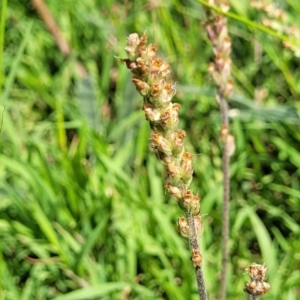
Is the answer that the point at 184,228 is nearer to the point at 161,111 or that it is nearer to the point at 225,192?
the point at 161,111

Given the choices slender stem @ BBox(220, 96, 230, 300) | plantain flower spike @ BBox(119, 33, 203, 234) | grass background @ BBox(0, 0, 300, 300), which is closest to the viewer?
plantain flower spike @ BBox(119, 33, 203, 234)

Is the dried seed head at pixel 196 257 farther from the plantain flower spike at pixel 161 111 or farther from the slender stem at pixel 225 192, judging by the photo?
the slender stem at pixel 225 192

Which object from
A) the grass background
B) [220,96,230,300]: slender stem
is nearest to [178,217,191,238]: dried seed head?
[220,96,230,300]: slender stem

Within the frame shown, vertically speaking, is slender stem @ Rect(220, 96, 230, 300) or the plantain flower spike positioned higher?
the plantain flower spike

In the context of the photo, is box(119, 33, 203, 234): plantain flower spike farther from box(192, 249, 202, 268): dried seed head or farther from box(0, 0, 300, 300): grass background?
box(0, 0, 300, 300): grass background

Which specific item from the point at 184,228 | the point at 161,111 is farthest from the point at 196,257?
the point at 161,111

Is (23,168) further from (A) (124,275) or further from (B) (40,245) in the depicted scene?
(A) (124,275)

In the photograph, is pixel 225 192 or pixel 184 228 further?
pixel 225 192

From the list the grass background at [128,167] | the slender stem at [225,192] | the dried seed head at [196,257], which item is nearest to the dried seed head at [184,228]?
the dried seed head at [196,257]
